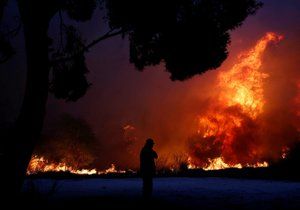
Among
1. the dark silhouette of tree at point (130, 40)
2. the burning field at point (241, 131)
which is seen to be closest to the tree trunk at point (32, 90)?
the dark silhouette of tree at point (130, 40)

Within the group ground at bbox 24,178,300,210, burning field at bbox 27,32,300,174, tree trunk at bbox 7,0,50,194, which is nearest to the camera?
tree trunk at bbox 7,0,50,194

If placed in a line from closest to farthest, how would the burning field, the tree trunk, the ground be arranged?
the tree trunk, the ground, the burning field

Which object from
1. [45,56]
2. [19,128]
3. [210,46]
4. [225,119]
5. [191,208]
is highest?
[225,119]

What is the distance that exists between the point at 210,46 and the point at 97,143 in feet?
117

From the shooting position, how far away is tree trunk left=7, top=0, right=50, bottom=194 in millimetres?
9328

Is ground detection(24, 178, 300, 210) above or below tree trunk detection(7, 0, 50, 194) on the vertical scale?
below

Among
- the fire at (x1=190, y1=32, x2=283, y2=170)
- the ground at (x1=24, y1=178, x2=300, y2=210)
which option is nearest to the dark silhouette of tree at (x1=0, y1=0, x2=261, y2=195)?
the ground at (x1=24, y1=178, x2=300, y2=210)

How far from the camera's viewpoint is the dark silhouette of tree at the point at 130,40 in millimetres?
9656

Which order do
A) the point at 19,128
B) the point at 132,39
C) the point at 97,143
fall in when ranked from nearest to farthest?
the point at 19,128 → the point at 132,39 → the point at 97,143

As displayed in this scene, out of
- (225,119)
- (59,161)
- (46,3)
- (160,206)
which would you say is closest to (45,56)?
(46,3)

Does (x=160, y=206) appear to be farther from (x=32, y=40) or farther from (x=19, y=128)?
(x=32, y=40)

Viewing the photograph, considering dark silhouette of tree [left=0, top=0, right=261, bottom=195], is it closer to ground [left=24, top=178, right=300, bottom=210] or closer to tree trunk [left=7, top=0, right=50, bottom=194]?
tree trunk [left=7, top=0, right=50, bottom=194]

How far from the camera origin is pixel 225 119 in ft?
118

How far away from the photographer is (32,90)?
9742 mm
